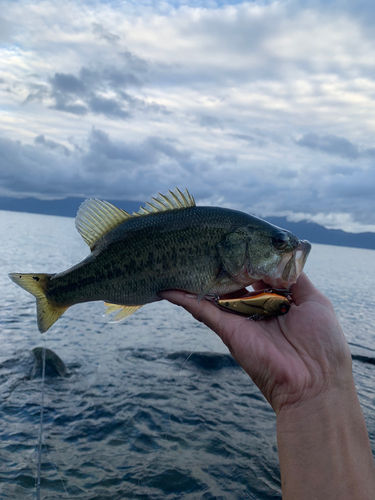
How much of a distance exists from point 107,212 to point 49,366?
445 inches

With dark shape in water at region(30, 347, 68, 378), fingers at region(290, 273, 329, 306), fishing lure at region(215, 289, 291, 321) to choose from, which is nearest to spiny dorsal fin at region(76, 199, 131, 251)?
fishing lure at region(215, 289, 291, 321)

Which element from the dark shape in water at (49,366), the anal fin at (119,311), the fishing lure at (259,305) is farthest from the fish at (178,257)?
the dark shape in water at (49,366)

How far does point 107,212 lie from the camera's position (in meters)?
5.19

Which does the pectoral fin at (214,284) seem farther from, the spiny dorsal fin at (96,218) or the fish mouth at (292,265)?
the spiny dorsal fin at (96,218)

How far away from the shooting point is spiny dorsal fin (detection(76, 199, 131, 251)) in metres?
5.16

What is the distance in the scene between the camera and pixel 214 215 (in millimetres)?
4930

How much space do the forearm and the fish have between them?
5.59ft

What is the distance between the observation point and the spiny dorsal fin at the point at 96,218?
516 centimetres

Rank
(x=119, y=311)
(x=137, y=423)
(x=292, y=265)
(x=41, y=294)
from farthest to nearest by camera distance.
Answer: (x=137, y=423)
(x=119, y=311)
(x=41, y=294)
(x=292, y=265)

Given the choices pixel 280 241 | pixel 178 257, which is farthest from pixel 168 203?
pixel 280 241

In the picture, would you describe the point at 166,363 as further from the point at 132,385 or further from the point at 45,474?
the point at 45,474

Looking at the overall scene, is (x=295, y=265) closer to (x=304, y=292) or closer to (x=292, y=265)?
(x=292, y=265)

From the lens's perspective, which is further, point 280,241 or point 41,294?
point 41,294

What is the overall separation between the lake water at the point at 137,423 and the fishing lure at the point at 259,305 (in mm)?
6427
